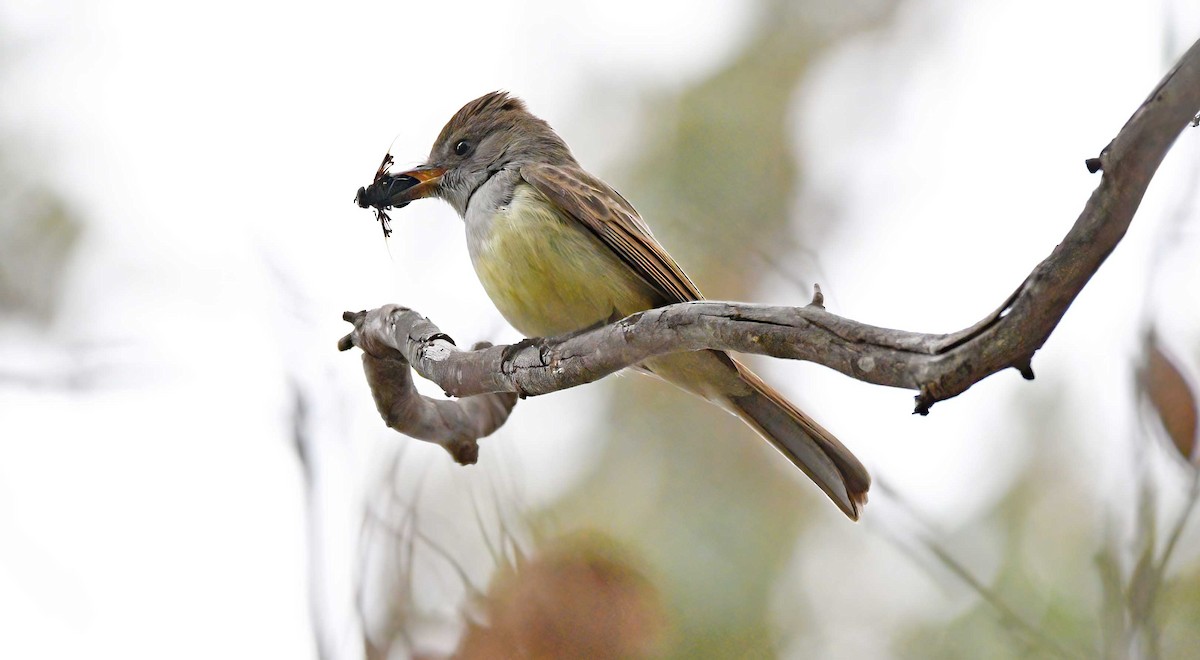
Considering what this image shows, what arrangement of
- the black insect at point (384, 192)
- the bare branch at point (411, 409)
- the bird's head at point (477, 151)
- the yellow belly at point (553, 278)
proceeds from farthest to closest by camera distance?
1. the bird's head at point (477, 151)
2. the black insect at point (384, 192)
3. the yellow belly at point (553, 278)
4. the bare branch at point (411, 409)

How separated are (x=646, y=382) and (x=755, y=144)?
1.96 meters

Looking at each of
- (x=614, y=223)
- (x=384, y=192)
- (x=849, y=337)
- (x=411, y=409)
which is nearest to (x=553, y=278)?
(x=614, y=223)

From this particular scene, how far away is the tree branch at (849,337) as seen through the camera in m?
1.87

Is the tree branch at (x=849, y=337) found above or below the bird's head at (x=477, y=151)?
below

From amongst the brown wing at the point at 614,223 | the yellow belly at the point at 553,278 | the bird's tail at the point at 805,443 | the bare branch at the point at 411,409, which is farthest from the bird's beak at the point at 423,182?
the bird's tail at the point at 805,443

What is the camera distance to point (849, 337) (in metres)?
2.33

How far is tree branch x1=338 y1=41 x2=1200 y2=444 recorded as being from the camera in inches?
73.7

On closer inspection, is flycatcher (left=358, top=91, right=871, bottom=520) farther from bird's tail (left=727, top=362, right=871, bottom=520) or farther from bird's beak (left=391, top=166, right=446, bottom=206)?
bird's beak (left=391, top=166, right=446, bottom=206)

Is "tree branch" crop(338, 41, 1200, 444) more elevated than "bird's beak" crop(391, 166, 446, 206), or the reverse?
"bird's beak" crop(391, 166, 446, 206)

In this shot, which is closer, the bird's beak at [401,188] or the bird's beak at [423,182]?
the bird's beak at [401,188]

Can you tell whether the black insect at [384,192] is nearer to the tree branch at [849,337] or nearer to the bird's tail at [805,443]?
the tree branch at [849,337]

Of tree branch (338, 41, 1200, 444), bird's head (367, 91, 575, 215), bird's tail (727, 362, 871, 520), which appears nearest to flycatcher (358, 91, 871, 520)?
bird's tail (727, 362, 871, 520)

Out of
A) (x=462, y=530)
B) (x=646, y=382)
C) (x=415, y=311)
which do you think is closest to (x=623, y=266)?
(x=415, y=311)

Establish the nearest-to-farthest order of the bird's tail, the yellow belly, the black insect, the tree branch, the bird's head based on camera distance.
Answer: the tree branch, the bird's tail, the yellow belly, the black insect, the bird's head
